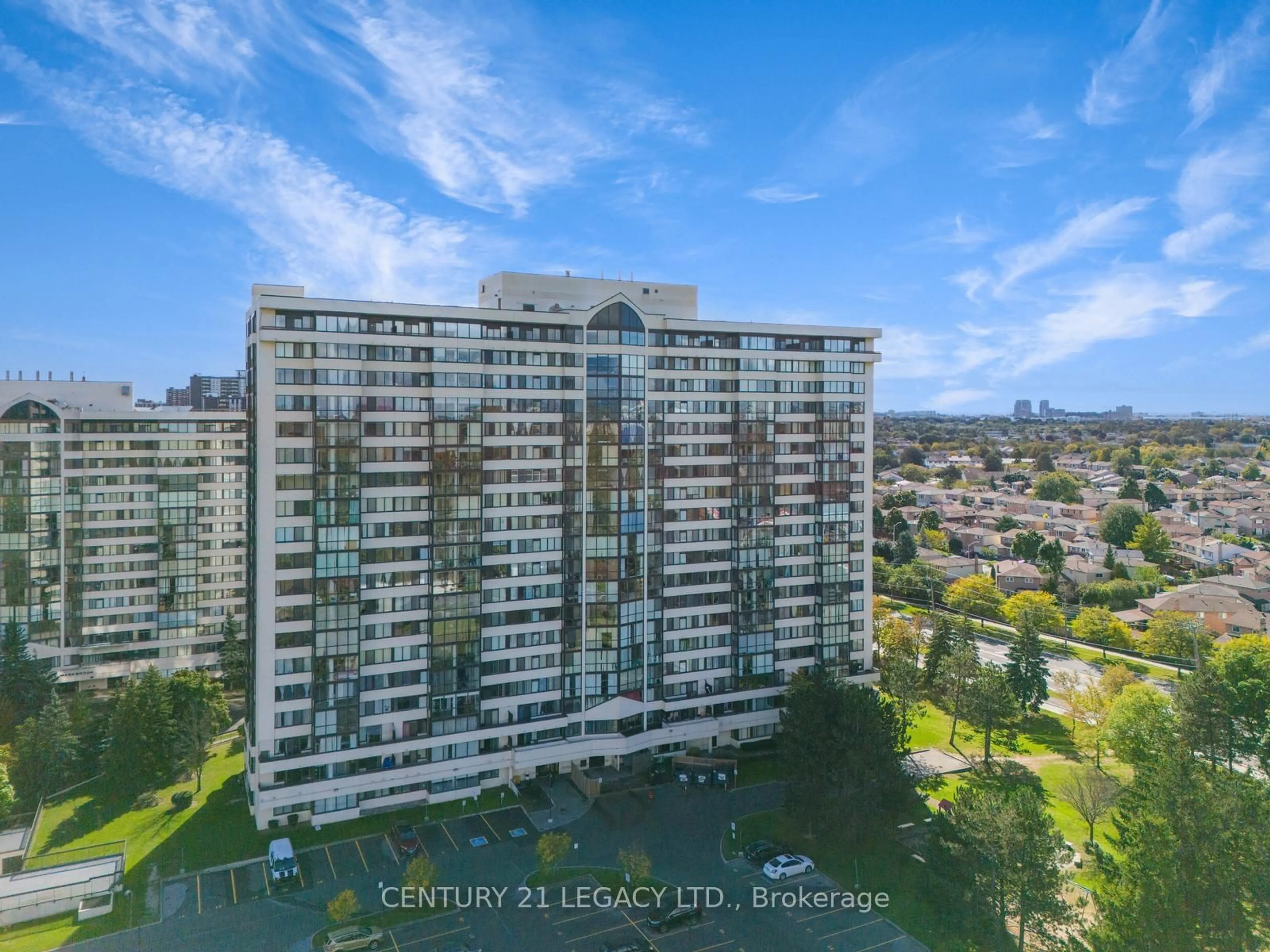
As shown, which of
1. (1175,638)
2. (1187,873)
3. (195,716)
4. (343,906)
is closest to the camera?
(1187,873)

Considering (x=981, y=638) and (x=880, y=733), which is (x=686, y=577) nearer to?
(x=880, y=733)

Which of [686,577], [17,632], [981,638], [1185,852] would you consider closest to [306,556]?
[686,577]

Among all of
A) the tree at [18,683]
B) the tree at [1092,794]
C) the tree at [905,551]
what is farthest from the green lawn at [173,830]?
the tree at [905,551]

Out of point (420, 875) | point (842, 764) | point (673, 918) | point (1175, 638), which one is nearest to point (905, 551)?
point (1175, 638)

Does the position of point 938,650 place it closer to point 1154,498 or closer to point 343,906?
point 343,906

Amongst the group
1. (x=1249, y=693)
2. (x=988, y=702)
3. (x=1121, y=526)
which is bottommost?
(x=988, y=702)

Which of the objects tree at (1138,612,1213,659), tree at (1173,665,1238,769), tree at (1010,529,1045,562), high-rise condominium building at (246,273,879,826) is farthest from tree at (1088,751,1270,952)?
tree at (1010,529,1045,562)
